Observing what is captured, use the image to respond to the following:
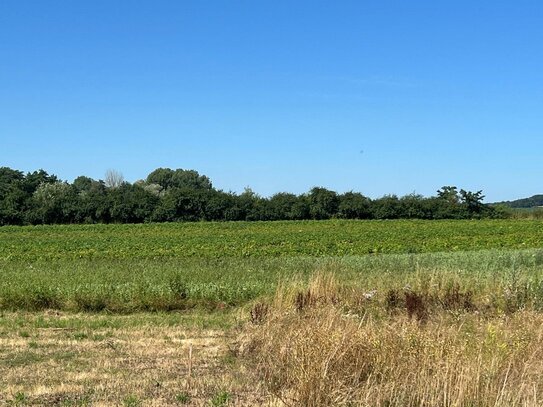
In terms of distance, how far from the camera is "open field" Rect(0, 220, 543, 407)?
236 inches

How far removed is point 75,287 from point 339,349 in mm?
10025

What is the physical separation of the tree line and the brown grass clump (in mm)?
64746

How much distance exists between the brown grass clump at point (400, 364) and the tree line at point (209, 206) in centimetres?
6475

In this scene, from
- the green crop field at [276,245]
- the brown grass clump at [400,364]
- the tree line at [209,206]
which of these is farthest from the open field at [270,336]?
the tree line at [209,206]

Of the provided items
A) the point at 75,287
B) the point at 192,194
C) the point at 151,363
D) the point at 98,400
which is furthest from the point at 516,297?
the point at 192,194

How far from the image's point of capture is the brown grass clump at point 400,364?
565cm

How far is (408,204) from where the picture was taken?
7619 cm

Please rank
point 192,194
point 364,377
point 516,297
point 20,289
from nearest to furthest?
point 364,377, point 516,297, point 20,289, point 192,194

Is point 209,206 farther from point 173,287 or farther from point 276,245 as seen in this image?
point 173,287

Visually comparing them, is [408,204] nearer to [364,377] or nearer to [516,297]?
[516,297]

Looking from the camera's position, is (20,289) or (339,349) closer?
(339,349)

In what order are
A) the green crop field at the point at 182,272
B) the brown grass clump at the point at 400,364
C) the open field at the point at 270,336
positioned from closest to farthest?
the brown grass clump at the point at 400,364 → the open field at the point at 270,336 → the green crop field at the point at 182,272

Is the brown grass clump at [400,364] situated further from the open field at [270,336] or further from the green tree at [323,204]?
the green tree at [323,204]

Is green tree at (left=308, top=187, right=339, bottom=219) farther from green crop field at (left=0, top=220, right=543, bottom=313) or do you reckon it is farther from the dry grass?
the dry grass
